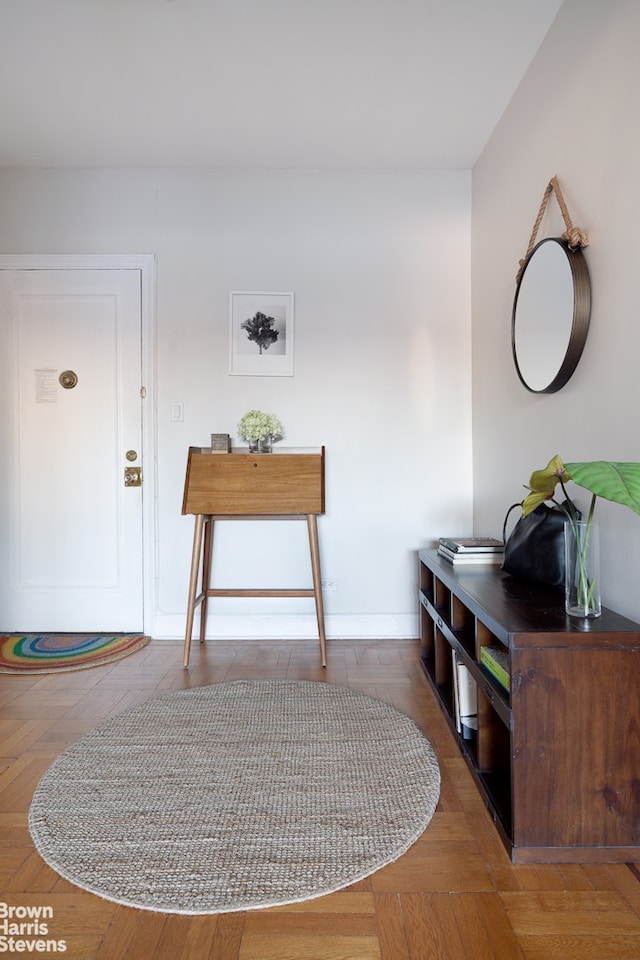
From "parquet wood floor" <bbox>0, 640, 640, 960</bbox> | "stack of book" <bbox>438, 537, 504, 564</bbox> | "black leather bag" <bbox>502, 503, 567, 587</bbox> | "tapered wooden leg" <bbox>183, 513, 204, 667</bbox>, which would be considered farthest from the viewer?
"tapered wooden leg" <bbox>183, 513, 204, 667</bbox>

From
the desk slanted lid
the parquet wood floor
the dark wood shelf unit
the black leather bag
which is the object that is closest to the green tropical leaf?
the dark wood shelf unit

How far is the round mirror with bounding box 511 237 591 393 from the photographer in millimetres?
1685

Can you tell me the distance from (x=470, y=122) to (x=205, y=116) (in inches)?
48.0

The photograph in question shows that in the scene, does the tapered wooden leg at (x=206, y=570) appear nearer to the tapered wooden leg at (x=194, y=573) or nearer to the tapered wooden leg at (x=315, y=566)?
the tapered wooden leg at (x=194, y=573)

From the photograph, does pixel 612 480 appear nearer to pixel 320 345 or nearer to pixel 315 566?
pixel 315 566

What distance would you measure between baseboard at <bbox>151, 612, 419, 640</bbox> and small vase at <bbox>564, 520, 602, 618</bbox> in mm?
1611

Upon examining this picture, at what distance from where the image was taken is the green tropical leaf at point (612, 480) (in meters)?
1.11

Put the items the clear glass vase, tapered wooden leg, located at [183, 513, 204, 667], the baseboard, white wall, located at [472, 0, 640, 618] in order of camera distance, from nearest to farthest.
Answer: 1. white wall, located at [472, 0, 640, 618]
2. tapered wooden leg, located at [183, 513, 204, 667]
3. the clear glass vase
4. the baseboard

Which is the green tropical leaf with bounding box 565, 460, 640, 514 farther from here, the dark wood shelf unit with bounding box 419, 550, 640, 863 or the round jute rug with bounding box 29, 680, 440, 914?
the round jute rug with bounding box 29, 680, 440, 914

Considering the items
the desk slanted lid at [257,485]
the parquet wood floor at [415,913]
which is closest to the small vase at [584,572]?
the parquet wood floor at [415,913]

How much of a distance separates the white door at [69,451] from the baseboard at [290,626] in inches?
8.1

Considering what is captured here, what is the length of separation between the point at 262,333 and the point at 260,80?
109 cm

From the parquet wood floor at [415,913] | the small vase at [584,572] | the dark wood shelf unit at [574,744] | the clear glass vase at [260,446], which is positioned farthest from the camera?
the clear glass vase at [260,446]

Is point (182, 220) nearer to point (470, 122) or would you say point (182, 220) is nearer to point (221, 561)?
point (470, 122)
